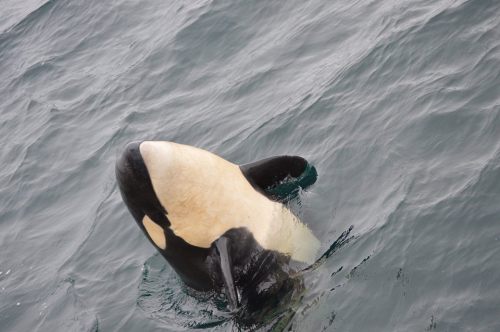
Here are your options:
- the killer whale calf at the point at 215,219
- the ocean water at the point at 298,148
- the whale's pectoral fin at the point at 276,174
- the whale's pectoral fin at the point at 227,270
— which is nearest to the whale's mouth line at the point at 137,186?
the killer whale calf at the point at 215,219

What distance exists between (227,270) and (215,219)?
22.7 inches

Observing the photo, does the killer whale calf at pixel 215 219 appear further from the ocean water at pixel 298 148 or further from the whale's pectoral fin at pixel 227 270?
the ocean water at pixel 298 148

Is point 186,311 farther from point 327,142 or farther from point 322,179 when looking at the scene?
point 327,142

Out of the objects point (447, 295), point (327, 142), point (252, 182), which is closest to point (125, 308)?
point (252, 182)

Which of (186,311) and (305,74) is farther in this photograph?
(305,74)

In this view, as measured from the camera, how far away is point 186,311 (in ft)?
27.8

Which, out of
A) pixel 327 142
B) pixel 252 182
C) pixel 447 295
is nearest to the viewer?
pixel 447 295

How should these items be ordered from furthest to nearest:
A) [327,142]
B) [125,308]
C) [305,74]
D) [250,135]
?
[305,74] < [250,135] < [327,142] < [125,308]

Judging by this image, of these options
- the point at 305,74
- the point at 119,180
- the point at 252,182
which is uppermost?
the point at 119,180

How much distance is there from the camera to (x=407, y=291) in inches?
276

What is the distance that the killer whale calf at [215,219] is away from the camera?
301 inches

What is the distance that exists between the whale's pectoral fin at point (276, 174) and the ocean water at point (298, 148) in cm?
27

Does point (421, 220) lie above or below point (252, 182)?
below

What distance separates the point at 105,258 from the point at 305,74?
12.9ft
